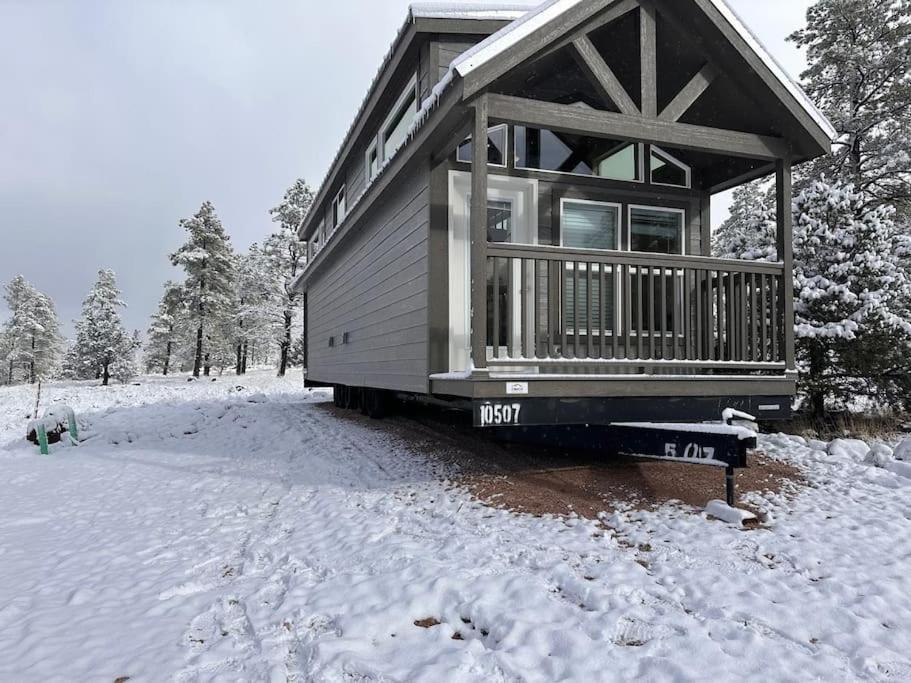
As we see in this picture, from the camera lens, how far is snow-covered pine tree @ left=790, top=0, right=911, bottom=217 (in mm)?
13031

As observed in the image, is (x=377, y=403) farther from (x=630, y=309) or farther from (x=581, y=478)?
(x=630, y=309)

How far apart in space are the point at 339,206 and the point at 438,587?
10216mm

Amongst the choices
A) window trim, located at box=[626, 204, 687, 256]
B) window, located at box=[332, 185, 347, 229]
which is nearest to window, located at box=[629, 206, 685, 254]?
window trim, located at box=[626, 204, 687, 256]

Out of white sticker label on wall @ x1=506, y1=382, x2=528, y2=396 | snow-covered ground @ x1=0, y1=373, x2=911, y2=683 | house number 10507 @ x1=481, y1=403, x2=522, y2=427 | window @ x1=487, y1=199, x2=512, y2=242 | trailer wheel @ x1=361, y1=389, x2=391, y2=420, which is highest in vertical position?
window @ x1=487, y1=199, x2=512, y2=242

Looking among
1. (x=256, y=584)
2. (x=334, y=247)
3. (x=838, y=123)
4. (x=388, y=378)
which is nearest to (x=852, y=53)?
(x=838, y=123)

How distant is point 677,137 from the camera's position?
17.8 feet

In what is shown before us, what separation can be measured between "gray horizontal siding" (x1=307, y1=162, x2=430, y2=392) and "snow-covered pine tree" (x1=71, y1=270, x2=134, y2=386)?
76.5ft

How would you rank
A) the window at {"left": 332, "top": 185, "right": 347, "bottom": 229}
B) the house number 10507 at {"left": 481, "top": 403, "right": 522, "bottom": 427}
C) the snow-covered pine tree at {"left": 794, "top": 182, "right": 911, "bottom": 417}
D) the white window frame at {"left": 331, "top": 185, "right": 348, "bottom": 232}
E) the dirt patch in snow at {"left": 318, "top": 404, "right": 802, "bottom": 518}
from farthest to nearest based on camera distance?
the window at {"left": 332, "top": 185, "right": 347, "bottom": 229} → the white window frame at {"left": 331, "top": 185, "right": 348, "bottom": 232} → the snow-covered pine tree at {"left": 794, "top": 182, "right": 911, "bottom": 417} → the dirt patch in snow at {"left": 318, "top": 404, "right": 802, "bottom": 518} → the house number 10507 at {"left": 481, "top": 403, "right": 522, "bottom": 427}

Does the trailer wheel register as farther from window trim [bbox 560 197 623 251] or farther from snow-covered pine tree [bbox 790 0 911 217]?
snow-covered pine tree [bbox 790 0 911 217]

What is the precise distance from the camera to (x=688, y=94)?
554cm

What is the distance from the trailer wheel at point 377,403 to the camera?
401 inches

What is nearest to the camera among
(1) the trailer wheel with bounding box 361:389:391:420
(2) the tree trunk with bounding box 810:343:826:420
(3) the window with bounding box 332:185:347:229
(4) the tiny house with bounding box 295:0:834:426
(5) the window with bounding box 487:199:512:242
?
(4) the tiny house with bounding box 295:0:834:426

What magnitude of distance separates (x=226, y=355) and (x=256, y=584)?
4858 cm

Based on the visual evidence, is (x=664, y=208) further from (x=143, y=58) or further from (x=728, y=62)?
(x=143, y=58)
